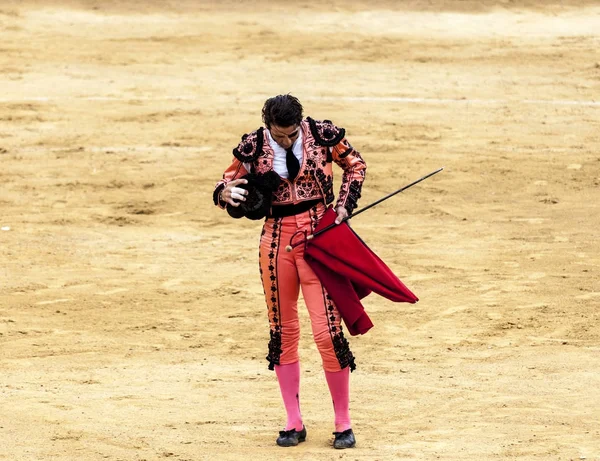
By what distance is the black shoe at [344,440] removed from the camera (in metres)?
6.52

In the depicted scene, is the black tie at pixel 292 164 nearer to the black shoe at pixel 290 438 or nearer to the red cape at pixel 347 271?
the red cape at pixel 347 271

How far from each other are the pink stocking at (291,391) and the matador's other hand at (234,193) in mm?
912

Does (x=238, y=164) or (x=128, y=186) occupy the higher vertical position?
(x=238, y=164)

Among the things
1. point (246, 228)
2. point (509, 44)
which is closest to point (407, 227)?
point (246, 228)

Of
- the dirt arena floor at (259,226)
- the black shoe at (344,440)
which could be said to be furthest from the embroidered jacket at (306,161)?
the dirt arena floor at (259,226)

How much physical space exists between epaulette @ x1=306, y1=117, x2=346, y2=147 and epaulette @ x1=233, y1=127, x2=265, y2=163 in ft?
0.85

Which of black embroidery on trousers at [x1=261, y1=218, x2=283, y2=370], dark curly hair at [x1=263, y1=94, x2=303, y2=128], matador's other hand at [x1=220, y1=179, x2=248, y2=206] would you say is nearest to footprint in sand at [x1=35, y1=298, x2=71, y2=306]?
black embroidery on trousers at [x1=261, y1=218, x2=283, y2=370]

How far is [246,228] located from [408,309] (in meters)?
3.01

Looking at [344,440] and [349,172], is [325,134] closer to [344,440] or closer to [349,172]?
[349,172]

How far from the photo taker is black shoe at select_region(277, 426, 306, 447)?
661 centimetres

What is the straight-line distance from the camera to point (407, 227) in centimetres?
1234

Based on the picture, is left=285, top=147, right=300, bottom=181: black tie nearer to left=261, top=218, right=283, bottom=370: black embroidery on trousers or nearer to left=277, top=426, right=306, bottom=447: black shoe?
left=261, top=218, right=283, bottom=370: black embroidery on trousers

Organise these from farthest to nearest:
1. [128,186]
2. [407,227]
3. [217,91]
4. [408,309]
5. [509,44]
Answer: [509,44]
[217,91]
[128,186]
[407,227]
[408,309]

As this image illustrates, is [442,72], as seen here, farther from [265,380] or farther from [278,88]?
[265,380]
